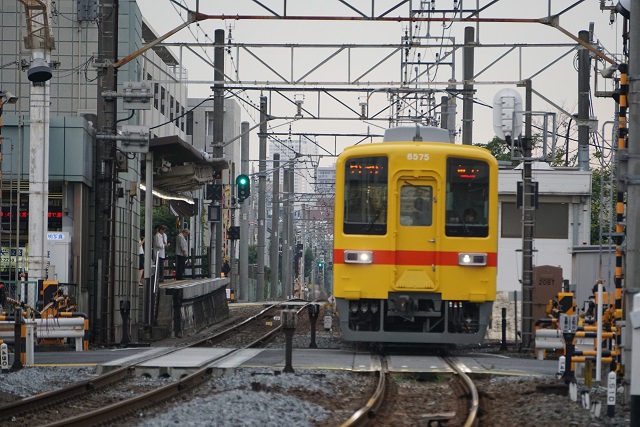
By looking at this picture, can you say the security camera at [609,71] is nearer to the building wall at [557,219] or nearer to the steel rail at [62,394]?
the steel rail at [62,394]

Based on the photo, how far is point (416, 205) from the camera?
16.2m

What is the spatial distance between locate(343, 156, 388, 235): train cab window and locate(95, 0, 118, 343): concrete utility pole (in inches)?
169

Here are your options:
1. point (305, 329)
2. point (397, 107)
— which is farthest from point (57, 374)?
point (397, 107)

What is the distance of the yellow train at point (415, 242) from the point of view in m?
15.9

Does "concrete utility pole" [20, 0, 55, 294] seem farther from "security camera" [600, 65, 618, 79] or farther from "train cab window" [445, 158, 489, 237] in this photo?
"security camera" [600, 65, 618, 79]

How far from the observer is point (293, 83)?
2161 centimetres

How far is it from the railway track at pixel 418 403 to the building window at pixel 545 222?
1289 cm

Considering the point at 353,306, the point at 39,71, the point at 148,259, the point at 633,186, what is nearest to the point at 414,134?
the point at 353,306

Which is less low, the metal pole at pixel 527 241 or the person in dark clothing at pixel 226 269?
the metal pole at pixel 527 241

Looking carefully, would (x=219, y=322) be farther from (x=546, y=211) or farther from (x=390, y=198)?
(x=390, y=198)

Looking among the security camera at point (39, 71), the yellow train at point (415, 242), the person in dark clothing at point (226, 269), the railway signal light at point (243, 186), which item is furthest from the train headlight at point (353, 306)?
the person in dark clothing at point (226, 269)

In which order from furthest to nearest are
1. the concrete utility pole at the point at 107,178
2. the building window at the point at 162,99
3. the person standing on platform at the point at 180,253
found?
the building window at the point at 162,99 → the person standing on platform at the point at 180,253 → the concrete utility pole at the point at 107,178

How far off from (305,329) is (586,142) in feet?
30.5

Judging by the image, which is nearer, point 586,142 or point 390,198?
point 390,198
